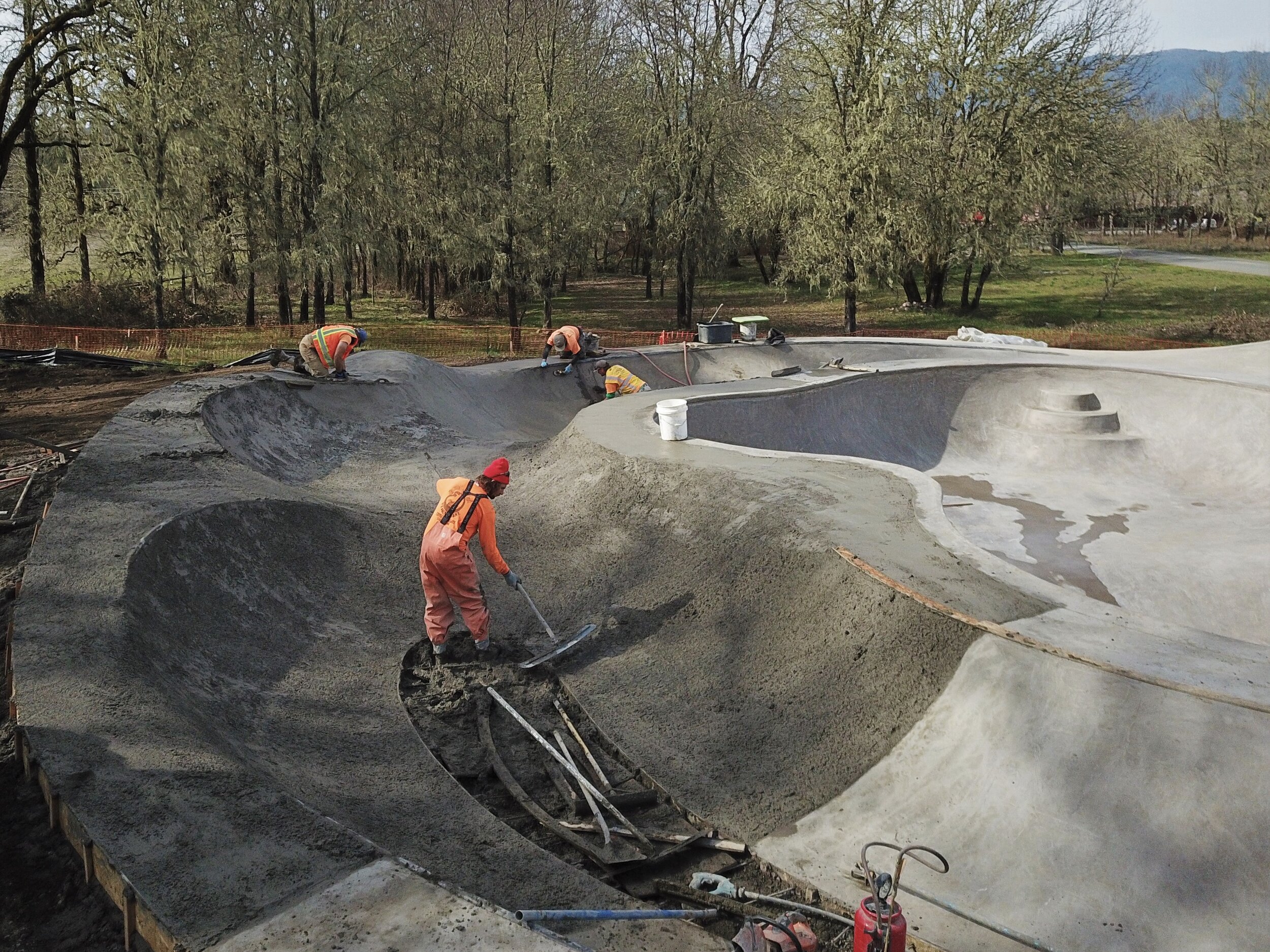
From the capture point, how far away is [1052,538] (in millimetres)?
11961

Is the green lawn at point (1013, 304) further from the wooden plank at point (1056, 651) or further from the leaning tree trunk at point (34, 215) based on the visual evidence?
the wooden plank at point (1056, 651)

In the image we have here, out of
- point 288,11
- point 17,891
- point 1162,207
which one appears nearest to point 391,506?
point 17,891

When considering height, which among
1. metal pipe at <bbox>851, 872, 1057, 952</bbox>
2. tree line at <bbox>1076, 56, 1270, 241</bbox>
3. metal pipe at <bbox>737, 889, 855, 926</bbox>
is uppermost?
tree line at <bbox>1076, 56, 1270, 241</bbox>

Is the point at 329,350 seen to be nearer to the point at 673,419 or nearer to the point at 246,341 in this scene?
the point at 673,419

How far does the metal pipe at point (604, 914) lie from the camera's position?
4355 mm

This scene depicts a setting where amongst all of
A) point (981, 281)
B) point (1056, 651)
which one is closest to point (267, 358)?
point (1056, 651)

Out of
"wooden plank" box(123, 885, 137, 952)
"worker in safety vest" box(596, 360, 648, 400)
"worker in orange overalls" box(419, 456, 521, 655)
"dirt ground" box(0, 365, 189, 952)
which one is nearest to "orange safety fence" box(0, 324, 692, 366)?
"worker in safety vest" box(596, 360, 648, 400)

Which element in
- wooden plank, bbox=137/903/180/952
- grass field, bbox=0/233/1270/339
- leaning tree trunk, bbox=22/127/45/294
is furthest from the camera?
grass field, bbox=0/233/1270/339

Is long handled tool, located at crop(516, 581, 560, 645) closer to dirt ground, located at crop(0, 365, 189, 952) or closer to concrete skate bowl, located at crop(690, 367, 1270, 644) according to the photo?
dirt ground, located at crop(0, 365, 189, 952)

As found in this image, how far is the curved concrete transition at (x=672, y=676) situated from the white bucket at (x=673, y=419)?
18 cm

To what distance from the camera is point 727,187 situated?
32031mm

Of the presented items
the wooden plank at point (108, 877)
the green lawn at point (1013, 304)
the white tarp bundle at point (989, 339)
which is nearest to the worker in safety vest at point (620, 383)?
the white tarp bundle at point (989, 339)

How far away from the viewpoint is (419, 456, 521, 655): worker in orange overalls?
7.69m

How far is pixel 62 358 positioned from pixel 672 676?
17719 millimetres
